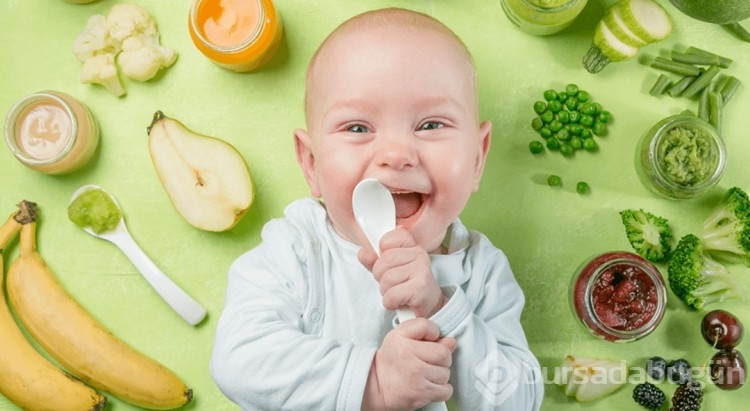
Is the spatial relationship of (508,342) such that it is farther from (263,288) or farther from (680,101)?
(680,101)

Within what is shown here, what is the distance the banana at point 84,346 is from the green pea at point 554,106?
1.13 m

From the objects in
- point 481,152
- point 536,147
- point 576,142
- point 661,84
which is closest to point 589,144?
point 576,142

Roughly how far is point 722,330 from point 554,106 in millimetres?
664

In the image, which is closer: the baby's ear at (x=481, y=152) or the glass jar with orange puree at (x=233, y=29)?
the baby's ear at (x=481, y=152)

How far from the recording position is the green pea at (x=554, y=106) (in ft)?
6.12

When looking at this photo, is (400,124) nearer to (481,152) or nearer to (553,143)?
(481,152)

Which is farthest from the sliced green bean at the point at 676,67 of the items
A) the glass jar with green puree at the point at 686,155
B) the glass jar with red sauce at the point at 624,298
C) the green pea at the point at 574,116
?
the glass jar with red sauce at the point at 624,298

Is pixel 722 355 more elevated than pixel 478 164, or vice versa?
pixel 478 164

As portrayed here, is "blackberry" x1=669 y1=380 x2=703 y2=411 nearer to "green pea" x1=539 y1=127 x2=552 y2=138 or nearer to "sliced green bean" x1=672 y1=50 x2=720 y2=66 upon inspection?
"green pea" x1=539 y1=127 x2=552 y2=138

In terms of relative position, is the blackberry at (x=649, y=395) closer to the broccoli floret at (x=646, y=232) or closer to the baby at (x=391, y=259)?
the broccoli floret at (x=646, y=232)

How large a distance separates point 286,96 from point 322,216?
1.53ft

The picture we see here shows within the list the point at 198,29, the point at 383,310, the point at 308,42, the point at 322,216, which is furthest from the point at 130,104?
the point at 383,310

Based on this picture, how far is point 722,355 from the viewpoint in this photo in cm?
180

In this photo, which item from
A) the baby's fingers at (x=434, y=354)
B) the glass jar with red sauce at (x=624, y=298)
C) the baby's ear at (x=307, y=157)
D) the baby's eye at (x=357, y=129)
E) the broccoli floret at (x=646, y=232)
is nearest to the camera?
the baby's fingers at (x=434, y=354)
